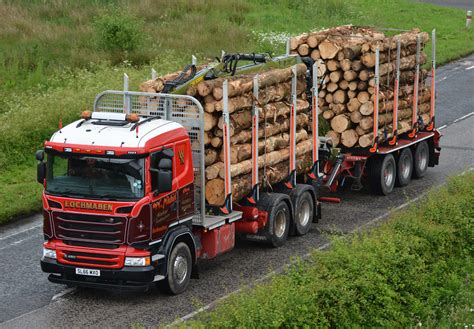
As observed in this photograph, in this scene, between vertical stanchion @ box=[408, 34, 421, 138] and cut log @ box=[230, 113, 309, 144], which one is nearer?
cut log @ box=[230, 113, 309, 144]

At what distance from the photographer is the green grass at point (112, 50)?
2492cm

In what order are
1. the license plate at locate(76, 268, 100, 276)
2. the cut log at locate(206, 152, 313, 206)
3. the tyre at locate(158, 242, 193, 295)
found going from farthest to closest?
the cut log at locate(206, 152, 313, 206)
the tyre at locate(158, 242, 193, 295)
the license plate at locate(76, 268, 100, 276)

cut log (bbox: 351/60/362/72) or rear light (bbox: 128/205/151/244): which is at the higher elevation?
cut log (bbox: 351/60/362/72)

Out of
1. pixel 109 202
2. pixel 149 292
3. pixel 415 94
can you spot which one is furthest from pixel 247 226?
pixel 415 94

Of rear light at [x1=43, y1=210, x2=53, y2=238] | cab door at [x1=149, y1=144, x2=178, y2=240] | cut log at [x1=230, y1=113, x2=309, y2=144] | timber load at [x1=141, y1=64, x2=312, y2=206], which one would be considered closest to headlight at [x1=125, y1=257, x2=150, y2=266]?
cab door at [x1=149, y1=144, x2=178, y2=240]

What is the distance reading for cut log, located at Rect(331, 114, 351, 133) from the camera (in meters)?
21.9

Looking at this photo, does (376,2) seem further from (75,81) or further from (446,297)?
(446,297)

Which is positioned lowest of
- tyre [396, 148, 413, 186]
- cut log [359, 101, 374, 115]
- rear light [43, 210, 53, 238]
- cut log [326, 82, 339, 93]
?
tyre [396, 148, 413, 186]

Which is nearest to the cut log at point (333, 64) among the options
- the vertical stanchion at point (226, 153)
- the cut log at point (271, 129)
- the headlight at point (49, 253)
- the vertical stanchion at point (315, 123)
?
the vertical stanchion at point (315, 123)

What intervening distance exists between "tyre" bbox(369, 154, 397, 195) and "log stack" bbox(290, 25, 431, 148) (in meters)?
0.57

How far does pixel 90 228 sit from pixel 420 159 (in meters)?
11.0

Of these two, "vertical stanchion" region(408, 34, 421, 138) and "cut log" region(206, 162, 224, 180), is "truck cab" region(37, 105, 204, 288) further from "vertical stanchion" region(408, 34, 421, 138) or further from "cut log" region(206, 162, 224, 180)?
"vertical stanchion" region(408, 34, 421, 138)

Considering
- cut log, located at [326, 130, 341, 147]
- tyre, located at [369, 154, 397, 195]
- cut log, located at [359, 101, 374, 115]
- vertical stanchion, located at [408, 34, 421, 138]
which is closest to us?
cut log, located at [359, 101, 374, 115]

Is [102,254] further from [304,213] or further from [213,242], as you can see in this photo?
[304,213]
